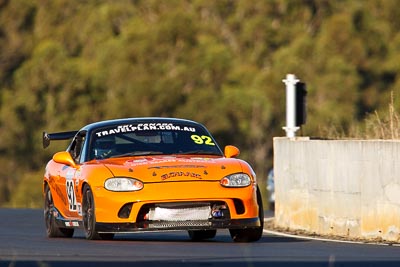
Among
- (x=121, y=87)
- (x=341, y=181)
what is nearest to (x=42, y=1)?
(x=121, y=87)

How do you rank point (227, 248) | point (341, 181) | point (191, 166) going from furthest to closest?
point (341, 181) → point (191, 166) → point (227, 248)

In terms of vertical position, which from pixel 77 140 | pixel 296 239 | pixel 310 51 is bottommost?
pixel 296 239

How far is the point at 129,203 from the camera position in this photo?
47.2 feet

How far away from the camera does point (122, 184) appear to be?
14.5m

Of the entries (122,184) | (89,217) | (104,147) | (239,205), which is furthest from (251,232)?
(104,147)

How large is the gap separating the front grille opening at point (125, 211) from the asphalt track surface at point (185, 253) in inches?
10.0

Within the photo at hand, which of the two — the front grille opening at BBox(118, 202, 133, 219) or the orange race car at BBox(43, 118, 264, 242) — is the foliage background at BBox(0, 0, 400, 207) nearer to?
the orange race car at BBox(43, 118, 264, 242)

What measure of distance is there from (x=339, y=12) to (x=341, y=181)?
51626 mm

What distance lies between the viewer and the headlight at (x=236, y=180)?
14477mm

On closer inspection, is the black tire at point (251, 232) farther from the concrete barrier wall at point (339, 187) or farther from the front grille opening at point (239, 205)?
the concrete barrier wall at point (339, 187)

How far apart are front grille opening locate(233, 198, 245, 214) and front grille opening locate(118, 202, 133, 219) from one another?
3.23 feet

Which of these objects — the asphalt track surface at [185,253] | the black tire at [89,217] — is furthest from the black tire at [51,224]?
the black tire at [89,217]

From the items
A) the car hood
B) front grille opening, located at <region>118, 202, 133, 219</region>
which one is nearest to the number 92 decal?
the car hood

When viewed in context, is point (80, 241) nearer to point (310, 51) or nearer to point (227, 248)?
point (227, 248)
